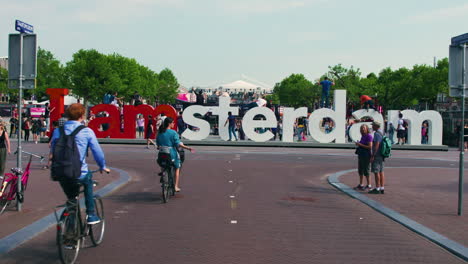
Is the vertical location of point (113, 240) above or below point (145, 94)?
below

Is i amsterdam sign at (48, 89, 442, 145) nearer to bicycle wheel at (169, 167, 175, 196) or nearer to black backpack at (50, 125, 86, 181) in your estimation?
bicycle wheel at (169, 167, 175, 196)

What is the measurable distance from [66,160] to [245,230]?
122 inches

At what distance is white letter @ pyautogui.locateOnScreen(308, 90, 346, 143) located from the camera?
30.3 meters

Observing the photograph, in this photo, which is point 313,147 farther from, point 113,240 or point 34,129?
point 113,240

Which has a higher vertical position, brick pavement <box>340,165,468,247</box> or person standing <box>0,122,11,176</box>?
person standing <box>0,122,11,176</box>

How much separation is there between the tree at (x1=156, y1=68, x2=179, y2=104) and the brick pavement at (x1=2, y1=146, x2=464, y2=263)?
4094 inches

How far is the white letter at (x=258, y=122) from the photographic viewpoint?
30562 mm

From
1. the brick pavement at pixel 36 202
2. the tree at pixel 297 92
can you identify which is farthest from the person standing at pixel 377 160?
the tree at pixel 297 92

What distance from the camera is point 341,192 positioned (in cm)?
1309

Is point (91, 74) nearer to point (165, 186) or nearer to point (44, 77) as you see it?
point (44, 77)

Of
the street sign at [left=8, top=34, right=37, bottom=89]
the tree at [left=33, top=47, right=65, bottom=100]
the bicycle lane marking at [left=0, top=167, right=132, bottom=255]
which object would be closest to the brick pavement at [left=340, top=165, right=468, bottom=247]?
the bicycle lane marking at [left=0, top=167, right=132, bottom=255]

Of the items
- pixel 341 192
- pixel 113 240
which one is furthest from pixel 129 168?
pixel 113 240

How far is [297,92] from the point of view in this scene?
402 feet

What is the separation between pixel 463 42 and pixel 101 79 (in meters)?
74.0
